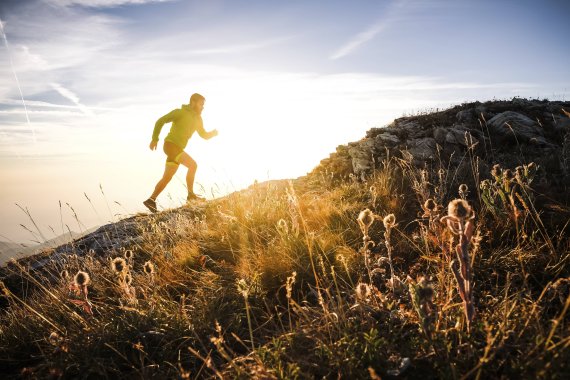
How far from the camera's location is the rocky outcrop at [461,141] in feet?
22.0

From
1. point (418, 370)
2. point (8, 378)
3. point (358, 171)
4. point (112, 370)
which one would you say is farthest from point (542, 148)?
point (8, 378)

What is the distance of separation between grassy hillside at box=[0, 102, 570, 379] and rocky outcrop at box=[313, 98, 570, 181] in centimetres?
342

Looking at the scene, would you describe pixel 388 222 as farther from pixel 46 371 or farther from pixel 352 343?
pixel 46 371

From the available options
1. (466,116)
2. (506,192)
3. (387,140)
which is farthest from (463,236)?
(466,116)

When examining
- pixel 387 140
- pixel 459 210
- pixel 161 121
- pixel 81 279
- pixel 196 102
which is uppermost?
pixel 196 102

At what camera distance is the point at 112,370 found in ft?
6.67

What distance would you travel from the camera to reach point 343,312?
2016 mm

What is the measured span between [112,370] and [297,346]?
1.25 m

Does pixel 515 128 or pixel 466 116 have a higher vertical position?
pixel 466 116

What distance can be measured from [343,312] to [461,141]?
6865 mm

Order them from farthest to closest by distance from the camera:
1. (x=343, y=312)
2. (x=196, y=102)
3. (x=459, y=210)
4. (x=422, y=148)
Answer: (x=196, y=102)
(x=422, y=148)
(x=343, y=312)
(x=459, y=210)

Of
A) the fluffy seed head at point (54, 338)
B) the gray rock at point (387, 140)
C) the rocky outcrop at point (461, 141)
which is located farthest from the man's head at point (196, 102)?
the fluffy seed head at point (54, 338)

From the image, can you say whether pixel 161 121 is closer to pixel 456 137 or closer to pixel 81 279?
pixel 81 279

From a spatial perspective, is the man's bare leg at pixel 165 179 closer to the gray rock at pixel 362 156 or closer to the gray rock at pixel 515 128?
the gray rock at pixel 362 156
